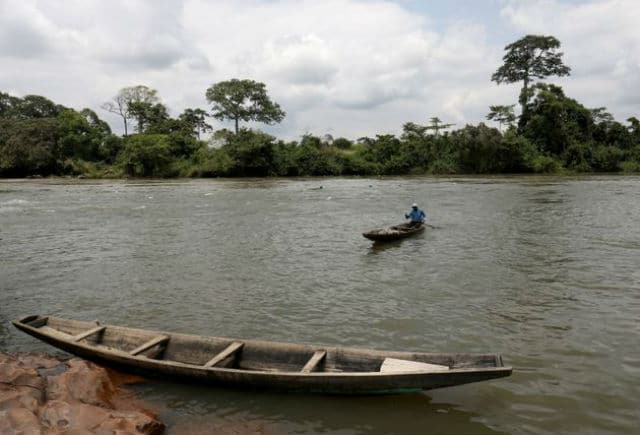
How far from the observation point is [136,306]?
34.9 ft

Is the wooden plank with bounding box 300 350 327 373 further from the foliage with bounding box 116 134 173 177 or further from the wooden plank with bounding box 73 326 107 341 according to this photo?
the foliage with bounding box 116 134 173 177

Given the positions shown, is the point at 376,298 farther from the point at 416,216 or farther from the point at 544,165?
the point at 544,165

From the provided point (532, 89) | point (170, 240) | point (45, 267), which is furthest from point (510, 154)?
point (45, 267)

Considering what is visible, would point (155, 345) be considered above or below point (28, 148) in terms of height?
below

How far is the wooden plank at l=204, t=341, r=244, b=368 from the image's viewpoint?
6409 mm

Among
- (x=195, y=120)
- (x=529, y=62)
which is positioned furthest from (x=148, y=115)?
(x=529, y=62)

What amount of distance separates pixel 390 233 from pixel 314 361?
10762 mm

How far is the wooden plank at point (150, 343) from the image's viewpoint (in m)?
6.90

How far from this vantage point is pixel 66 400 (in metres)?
5.91

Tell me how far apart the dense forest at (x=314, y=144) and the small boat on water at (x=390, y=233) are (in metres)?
45.1

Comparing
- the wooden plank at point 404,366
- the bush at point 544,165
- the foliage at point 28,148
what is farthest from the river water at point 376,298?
the foliage at point 28,148

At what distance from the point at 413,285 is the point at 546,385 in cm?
522

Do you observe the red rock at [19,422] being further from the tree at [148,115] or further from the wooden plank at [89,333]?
the tree at [148,115]

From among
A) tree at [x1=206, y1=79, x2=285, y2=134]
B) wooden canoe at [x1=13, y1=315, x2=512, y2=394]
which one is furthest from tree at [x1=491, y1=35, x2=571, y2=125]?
wooden canoe at [x1=13, y1=315, x2=512, y2=394]
